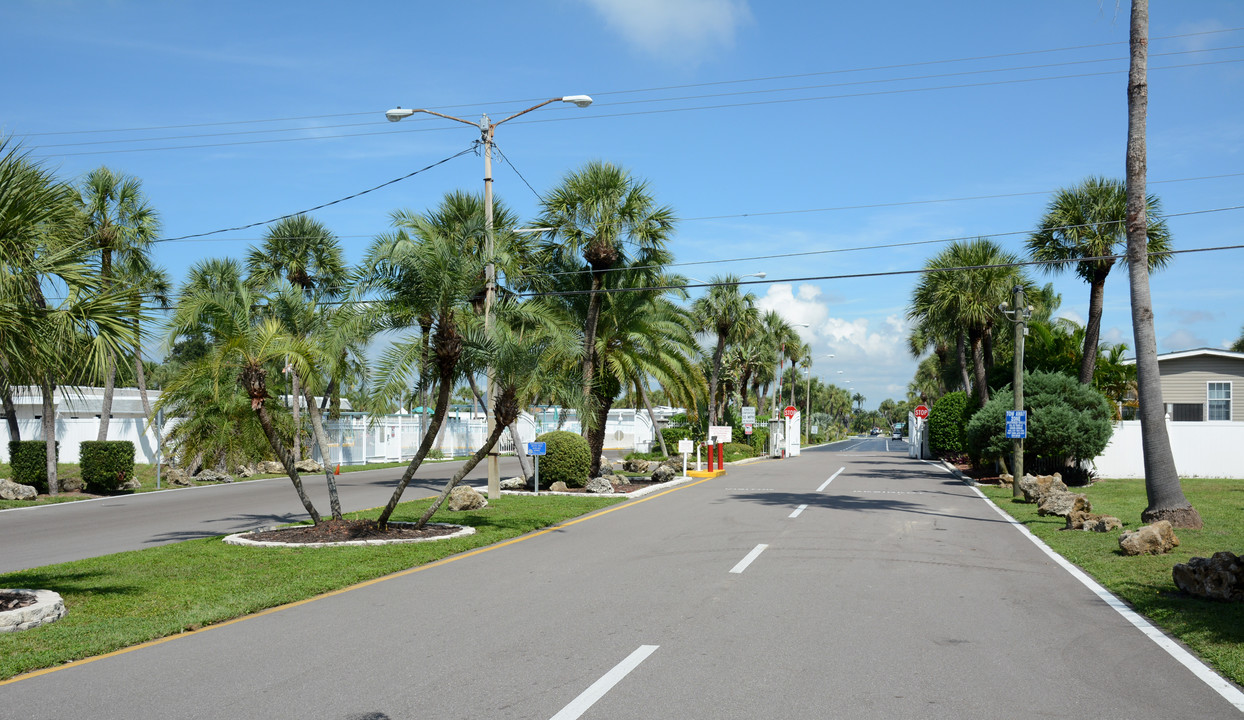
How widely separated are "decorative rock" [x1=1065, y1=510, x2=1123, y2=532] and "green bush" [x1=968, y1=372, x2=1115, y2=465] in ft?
34.4

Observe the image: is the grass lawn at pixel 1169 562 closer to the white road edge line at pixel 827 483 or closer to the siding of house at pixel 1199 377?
the white road edge line at pixel 827 483

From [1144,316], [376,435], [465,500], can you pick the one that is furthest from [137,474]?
[1144,316]

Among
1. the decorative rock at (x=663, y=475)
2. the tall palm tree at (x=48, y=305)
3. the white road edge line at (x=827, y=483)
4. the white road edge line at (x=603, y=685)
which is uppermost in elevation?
the tall palm tree at (x=48, y=305)

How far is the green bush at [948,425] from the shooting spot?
4479 centimetres

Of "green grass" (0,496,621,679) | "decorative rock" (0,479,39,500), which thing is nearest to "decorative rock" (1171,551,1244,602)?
"green grass" (0,496,621,679)

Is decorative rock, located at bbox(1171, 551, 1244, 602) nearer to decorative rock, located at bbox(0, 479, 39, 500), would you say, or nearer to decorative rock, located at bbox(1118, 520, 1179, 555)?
decorative rock, located at bbox(1118, 520, 1179, 555)

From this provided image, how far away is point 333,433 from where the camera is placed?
129 feet

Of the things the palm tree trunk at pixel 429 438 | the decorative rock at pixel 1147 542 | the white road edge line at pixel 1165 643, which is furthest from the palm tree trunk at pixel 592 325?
the decorative rock at pixel 1147 542

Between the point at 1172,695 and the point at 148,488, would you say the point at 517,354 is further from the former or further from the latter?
the point at 148,488

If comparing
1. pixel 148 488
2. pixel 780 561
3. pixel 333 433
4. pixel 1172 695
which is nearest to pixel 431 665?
pixel 1172 695

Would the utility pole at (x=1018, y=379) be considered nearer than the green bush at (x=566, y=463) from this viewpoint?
Yes

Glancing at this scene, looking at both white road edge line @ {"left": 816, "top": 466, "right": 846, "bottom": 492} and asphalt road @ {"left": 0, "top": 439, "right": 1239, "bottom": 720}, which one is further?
white road edge line @ {"left": 816, "top": 466, "right": 846, "bottom": 492}

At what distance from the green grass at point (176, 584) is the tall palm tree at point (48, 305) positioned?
7.39 feet

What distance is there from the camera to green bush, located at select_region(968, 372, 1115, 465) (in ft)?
86.6
